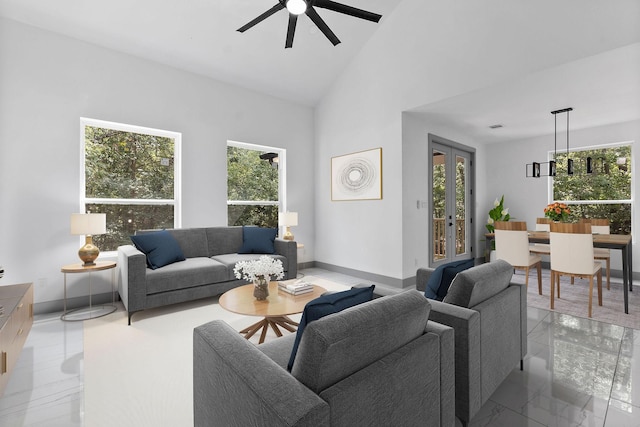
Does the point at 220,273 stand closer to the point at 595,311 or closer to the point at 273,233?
the point at 273,233

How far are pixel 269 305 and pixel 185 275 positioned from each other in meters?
1.53

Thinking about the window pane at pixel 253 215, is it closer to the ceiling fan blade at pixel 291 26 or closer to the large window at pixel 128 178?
the large window at pixel 128 178

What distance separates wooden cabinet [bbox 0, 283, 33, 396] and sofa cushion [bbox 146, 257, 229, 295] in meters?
0.95

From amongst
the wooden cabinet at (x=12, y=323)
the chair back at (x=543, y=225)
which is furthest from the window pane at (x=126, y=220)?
the chair back at (x=543, y=225)

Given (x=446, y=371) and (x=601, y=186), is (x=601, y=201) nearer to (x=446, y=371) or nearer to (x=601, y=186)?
(x=601, y=186)

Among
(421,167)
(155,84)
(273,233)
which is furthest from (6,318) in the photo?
(421,167)

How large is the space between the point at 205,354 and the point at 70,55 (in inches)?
164

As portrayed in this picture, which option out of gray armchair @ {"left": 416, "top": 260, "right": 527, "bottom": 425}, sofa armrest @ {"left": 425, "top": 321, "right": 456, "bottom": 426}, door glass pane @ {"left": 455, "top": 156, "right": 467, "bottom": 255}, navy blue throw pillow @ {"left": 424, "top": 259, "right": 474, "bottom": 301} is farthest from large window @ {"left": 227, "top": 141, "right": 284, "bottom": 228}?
sofa armrest @ {"left": 425, "top": 321, "right": 456, "bottom": 426}

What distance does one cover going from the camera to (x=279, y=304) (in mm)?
2510

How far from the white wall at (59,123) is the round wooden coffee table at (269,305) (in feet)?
7.57

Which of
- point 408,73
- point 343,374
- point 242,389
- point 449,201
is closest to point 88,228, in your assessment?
point 242,389

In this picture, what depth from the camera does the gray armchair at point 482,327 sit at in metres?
1.58

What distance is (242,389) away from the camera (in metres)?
1.03

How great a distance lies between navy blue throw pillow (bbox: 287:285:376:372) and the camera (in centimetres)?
119
